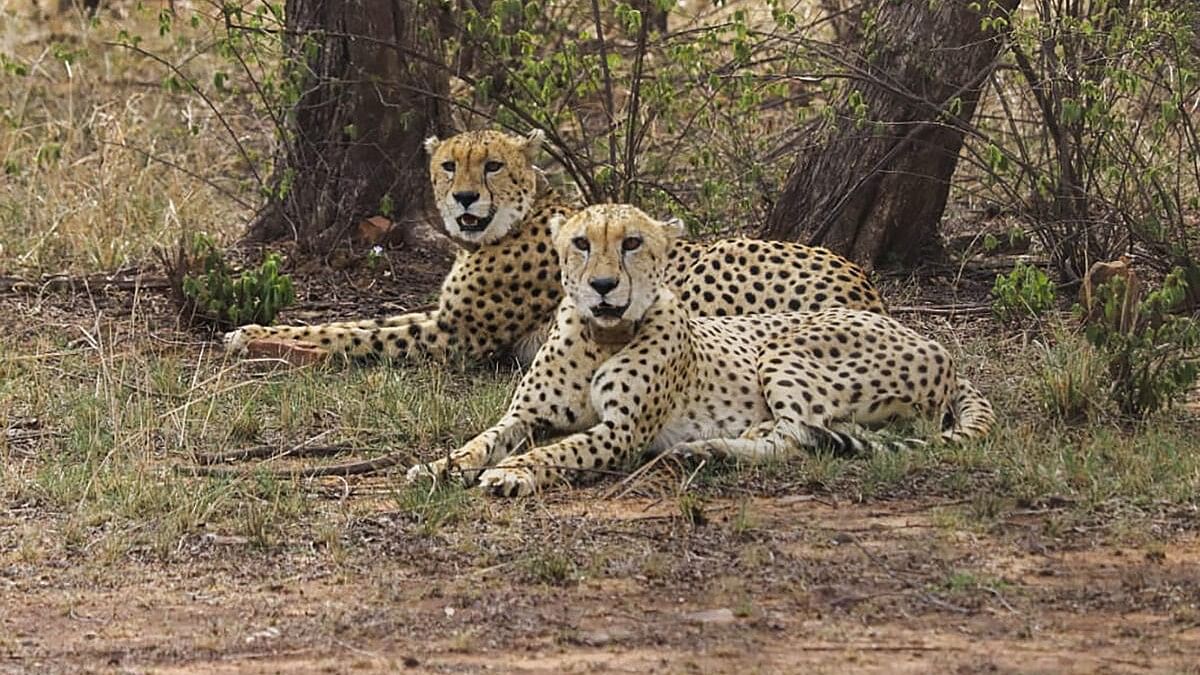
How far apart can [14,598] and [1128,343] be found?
345 cm

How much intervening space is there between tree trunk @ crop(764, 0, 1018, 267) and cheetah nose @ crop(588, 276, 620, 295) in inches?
86.9

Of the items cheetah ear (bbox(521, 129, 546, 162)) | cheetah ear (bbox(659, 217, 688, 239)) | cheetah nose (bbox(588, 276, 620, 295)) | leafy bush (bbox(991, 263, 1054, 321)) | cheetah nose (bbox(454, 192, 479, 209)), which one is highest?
cheetah ear (bbox(521, 129, 546, 162))

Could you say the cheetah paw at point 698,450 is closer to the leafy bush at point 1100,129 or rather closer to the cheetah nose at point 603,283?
the cheetah nose at point 603,283

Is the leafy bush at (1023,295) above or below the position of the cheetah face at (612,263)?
below

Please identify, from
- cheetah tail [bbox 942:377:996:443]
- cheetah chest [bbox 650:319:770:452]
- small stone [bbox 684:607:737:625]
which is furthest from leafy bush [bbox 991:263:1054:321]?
small stone [bbox 684:607:737:625]

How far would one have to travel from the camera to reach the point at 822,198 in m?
8.59

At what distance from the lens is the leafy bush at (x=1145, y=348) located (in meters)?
6.17

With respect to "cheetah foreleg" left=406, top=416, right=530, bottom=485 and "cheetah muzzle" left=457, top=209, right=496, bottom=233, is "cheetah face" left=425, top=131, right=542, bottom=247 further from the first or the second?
"cheetah foreleg" left=406, top=416, right=530, bottom=485

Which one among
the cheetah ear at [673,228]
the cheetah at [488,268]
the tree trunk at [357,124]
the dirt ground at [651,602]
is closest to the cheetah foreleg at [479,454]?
the dirt ground at [651,602]

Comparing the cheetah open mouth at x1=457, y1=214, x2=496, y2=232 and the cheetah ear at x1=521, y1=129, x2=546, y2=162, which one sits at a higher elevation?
the cheetah ear at x1=521, y1=129, x2=546, y2=162

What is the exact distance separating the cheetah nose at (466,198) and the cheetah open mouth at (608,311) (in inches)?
64.6

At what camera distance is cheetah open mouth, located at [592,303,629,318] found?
595 cm

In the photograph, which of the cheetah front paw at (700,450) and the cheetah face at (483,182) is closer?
the cheetah front paw at (700,450)

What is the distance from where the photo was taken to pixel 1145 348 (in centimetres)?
623
